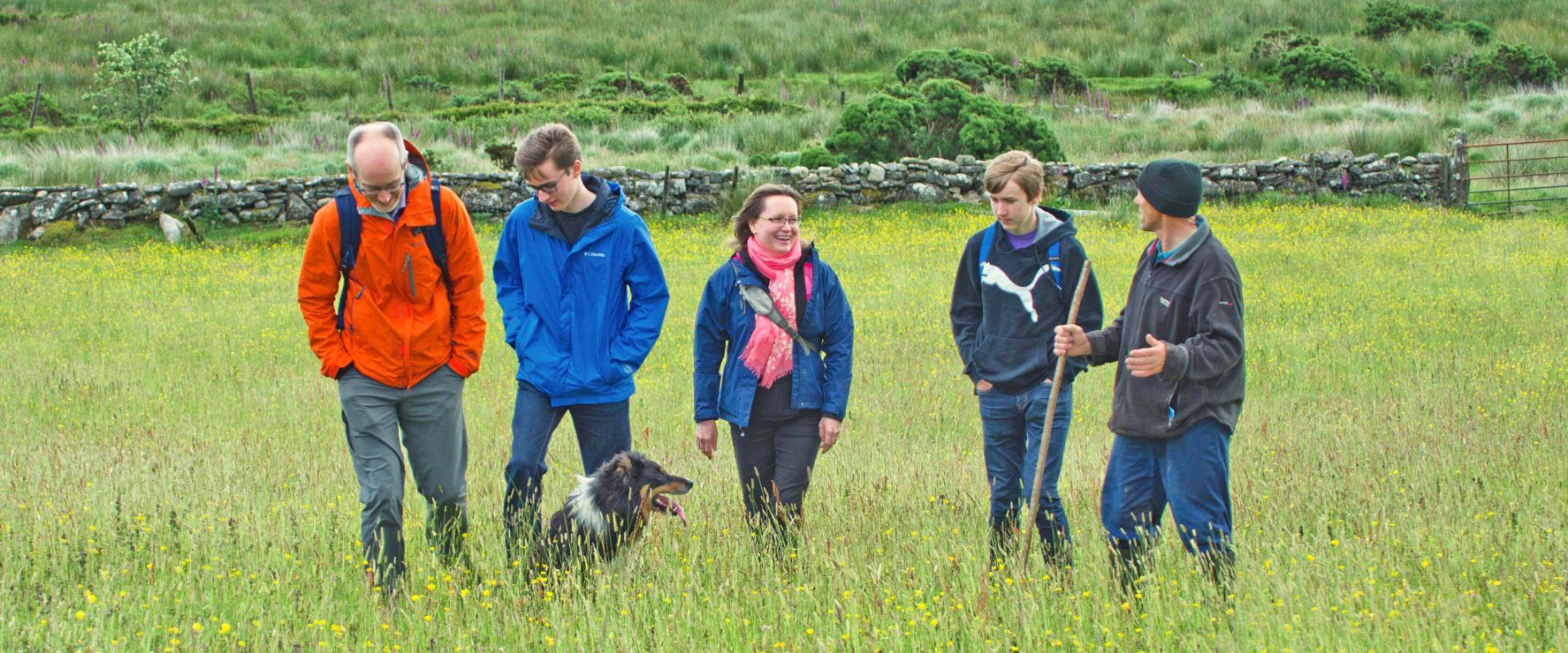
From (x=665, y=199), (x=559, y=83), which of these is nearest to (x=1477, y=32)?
(x=559, y=83)

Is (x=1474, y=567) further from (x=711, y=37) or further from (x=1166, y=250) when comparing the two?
(x=711, y=37)

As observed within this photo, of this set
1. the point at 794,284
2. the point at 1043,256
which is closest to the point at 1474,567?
the point at 1043,256

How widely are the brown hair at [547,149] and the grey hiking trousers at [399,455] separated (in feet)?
2.88

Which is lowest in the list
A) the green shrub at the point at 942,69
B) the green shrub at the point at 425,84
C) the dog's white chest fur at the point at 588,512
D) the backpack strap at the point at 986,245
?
the dog's white chest fur at the point at 588,512

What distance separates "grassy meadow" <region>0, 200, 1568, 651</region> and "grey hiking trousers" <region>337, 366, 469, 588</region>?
0.55 ft

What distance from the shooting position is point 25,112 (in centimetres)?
3016

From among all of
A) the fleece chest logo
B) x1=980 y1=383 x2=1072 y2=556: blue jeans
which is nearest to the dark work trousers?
x1=980 y1=383 x2=1072 y2=556: blue jeans

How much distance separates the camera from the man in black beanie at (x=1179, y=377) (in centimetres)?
402

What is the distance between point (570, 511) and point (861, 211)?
15.9 m

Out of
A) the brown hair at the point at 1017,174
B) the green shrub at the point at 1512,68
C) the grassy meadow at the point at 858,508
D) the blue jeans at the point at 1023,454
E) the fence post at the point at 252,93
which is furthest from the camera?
the green shrub at the point at 1512,68

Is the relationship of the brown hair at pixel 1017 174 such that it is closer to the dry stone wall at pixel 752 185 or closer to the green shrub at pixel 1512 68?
the dry stone wall at pixel 752 185

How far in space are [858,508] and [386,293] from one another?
2449mm

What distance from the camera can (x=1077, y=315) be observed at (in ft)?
16.0

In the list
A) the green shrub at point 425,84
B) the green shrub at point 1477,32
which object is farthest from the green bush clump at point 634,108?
the green shrub at point 1477,32
